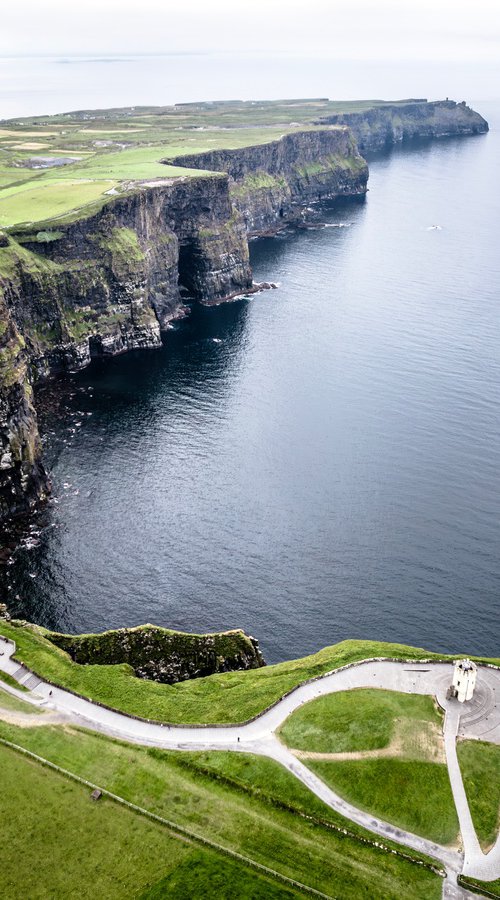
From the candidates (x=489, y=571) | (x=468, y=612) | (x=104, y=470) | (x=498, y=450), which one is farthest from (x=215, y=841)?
(x=498, y=450)

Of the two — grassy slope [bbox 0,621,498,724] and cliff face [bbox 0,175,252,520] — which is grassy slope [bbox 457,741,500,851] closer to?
grassy slope [bbox 0,621,498,724]

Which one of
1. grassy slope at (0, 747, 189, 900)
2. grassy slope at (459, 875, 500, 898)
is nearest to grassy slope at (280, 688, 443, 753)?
grassy slope at (459, 875, 500, 898)

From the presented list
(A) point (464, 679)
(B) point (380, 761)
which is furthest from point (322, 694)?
(A) point (464, 679)

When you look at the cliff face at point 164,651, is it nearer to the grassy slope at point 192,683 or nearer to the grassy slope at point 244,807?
the grassy slope at point 192,683

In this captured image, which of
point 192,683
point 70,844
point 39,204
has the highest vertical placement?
point 39,204

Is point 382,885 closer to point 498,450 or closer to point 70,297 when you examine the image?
point 498,450

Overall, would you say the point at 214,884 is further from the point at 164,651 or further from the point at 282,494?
the point at 282,494
